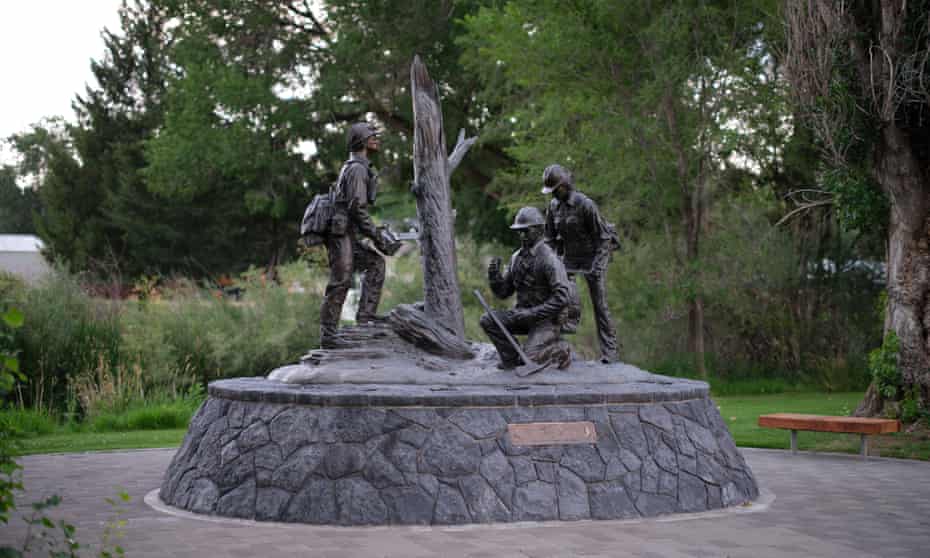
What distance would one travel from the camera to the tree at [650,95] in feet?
60.1

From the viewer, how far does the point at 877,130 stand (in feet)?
43.6

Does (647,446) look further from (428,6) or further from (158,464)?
(428,6)

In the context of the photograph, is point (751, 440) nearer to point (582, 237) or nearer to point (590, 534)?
point (582, 237)

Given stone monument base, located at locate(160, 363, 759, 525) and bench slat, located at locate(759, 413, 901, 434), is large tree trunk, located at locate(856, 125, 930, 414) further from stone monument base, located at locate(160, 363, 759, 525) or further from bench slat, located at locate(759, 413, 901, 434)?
stone monument base, located at locate(160, 363, 759, 525)

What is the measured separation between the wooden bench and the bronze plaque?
4296mm

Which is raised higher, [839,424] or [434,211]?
[434,211]

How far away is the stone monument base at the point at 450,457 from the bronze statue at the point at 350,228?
3.73 feet

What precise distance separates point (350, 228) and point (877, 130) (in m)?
7.50

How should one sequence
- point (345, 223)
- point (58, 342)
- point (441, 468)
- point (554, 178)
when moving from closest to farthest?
1. point (441, 468)
2. point (345, 223)
3. point (554, 178)
4. point (58, 342)

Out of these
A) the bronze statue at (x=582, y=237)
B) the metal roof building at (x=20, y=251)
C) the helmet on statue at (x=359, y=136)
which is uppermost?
the metal roof building at (x=20, y=251)

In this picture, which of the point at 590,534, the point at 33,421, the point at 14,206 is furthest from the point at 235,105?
the point at 14,206

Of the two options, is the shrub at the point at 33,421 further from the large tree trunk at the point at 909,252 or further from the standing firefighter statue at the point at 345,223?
the large tree trunk at the point at 909,252

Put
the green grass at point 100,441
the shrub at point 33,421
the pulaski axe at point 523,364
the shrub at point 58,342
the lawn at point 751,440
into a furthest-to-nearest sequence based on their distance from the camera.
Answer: the shrub at point 58,342 < the shrub at point 33,421 < the green grass at point 100,441 < the lawn at point 751,440 < the pulaski axe at point 523,364

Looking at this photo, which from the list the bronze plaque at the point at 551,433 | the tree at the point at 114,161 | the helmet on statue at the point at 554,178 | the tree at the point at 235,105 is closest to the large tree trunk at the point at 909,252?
the helmet on statue at the point at 554,178
